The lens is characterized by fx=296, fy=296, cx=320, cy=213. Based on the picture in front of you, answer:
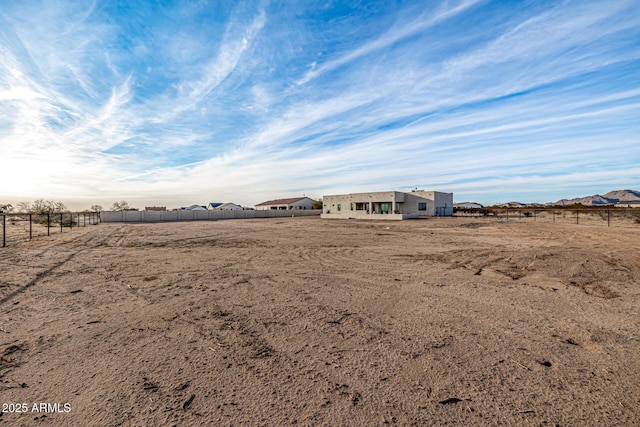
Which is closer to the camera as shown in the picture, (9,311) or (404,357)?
(404,357)

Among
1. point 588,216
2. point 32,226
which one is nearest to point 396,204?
point 588,216

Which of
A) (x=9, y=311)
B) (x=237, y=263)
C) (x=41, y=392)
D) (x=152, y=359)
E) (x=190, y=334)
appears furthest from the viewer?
(x=237, y=263)

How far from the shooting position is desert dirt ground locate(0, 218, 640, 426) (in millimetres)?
2406

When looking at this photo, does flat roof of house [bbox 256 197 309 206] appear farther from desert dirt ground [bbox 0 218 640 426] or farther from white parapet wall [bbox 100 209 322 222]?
desert dirt ground [bbox 0 218 640 426]

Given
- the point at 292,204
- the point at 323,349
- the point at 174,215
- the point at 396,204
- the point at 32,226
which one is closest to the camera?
the point at 323,349

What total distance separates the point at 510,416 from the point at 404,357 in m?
1.08

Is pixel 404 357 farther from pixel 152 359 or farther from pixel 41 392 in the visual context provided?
pixel 41 392

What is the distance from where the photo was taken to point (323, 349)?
3.45 meters

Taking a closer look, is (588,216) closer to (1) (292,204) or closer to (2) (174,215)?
(1) (292,204)

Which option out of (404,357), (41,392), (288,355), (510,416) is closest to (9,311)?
(41,392)

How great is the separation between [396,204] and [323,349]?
45.1 meters

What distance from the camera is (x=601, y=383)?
2736mm

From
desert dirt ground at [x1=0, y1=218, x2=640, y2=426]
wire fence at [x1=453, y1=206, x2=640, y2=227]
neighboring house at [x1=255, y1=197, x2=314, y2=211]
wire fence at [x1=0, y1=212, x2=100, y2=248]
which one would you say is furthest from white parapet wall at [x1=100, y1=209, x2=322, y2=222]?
desert dirt ground at [x1=0, y1=218, x2=640, y2=426]

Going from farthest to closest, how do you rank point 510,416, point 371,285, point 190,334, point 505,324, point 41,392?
point 371,285
point 505,324
point 190,334
point 41,392
point 510,416
